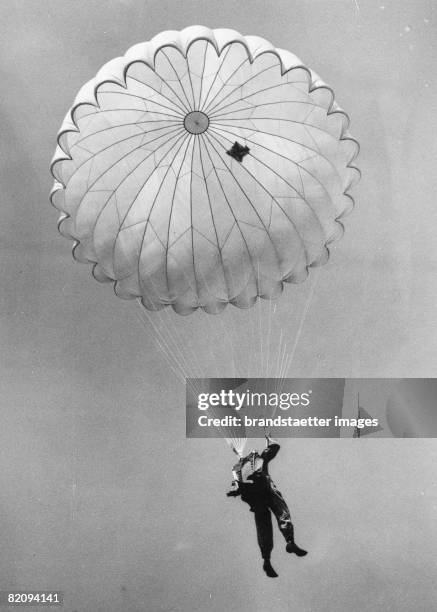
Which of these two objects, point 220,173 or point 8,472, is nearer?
point 220,173

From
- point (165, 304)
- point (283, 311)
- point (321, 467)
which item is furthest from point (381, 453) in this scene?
point (165, 304)

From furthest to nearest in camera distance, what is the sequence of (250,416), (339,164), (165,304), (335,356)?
(335,356) → (250,416) → (165,304) → (339,164)

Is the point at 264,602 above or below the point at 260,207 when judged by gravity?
below

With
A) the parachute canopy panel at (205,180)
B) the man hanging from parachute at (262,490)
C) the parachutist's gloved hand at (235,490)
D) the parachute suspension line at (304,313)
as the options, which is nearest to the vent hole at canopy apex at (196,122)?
the parachute canopy panel at (205,180)

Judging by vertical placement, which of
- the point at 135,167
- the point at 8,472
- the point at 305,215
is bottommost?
the point at 8,472

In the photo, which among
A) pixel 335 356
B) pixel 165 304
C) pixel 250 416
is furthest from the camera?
pixel 335 356

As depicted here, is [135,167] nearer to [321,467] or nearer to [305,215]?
[305,215]
